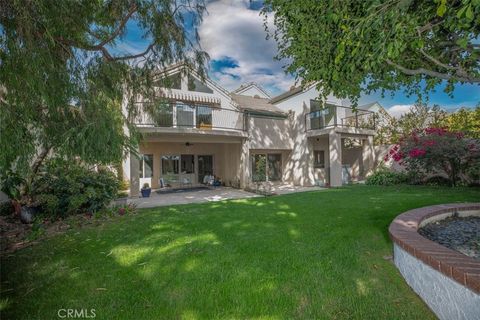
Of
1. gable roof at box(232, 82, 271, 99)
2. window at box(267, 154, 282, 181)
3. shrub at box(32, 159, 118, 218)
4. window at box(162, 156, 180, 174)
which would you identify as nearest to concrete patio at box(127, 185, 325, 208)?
shrub at box(32, 159, 118, 218)

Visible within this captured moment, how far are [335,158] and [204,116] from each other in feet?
30.8

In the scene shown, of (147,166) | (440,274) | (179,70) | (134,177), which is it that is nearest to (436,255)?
(440,274)

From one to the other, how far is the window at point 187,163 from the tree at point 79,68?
12318mm

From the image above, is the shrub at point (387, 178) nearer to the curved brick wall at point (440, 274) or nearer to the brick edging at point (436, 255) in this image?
the brick edging at point (436, 255)

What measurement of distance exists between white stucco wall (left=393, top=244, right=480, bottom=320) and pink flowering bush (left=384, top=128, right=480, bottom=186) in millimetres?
12401

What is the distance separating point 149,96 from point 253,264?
5352 millimetres

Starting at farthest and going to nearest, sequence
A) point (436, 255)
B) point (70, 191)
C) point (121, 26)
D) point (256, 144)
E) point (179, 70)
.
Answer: point (256, 144)
point (70, 191)
point (179, 70)
point (121, 26)
point (436, 255)

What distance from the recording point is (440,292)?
295 centimetres

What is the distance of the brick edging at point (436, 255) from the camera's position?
2.53 m

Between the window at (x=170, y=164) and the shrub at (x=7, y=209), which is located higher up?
the window at (x=170, y=164)

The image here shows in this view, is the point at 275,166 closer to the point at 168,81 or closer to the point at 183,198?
the point at 183,198

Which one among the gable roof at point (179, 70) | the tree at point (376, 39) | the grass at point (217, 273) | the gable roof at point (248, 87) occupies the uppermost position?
the gable roof at point (248, 87)

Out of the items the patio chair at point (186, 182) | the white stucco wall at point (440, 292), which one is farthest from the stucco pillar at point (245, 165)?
the white stucco wall at point (440, 292)

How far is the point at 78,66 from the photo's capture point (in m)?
5.60
